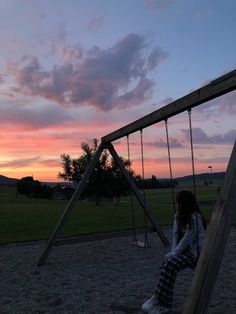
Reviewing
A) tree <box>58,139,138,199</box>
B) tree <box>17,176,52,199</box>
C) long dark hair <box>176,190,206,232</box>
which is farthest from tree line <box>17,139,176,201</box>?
long dark hair <box>176,190,206,232</box>

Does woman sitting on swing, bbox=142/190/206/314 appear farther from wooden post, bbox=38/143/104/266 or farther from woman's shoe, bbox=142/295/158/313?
wooden post, bbox=38/143/104/266

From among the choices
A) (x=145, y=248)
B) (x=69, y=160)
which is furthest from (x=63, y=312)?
(x=69, y=160)

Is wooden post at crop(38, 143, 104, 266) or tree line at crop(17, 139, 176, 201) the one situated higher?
tree line at crop(17, 139, 176, 201)

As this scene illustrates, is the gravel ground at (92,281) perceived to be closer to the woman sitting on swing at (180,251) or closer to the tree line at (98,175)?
the woman sitting on swing at (180,251)

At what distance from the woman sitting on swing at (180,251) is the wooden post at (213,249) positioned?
1.47 meters

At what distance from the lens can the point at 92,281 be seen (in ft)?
21.0

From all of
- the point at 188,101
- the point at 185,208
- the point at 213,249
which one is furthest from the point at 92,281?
the point at 213,249

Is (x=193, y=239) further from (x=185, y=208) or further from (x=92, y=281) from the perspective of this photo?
(x=92, y=281)

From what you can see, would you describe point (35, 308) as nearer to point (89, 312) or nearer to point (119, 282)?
point (89, 312)

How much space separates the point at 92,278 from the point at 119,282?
0.54 metres

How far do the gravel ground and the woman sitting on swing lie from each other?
0.24 m

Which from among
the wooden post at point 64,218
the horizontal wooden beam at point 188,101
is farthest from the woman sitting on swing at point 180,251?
the wooden post at point 64,218

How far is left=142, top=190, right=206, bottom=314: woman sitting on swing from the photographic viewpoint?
15.3 feet

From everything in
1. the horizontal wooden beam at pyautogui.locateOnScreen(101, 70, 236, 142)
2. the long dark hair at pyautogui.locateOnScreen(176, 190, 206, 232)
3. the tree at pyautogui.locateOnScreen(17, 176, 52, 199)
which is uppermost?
the tree at pyautogui.locateOnScreen(17, 176, 52, 199)
